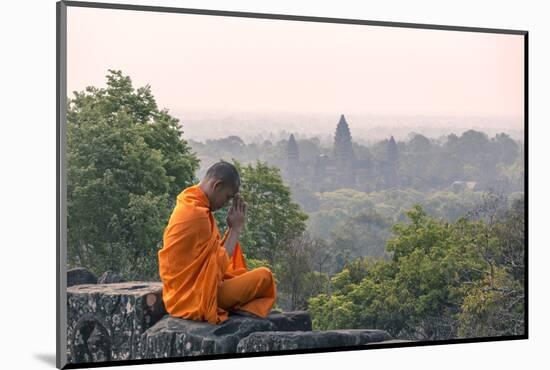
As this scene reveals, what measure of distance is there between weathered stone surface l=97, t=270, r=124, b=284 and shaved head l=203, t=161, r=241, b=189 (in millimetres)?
1015

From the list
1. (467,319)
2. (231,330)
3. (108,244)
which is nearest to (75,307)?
(108,244)

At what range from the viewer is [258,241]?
11359 mm

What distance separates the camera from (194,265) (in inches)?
425

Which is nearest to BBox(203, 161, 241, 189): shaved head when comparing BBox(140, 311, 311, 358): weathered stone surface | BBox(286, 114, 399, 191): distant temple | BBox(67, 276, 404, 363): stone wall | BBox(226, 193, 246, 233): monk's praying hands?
BBox(226, 193, 246, 233): monk's praying hands

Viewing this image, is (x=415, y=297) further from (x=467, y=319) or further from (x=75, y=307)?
(x=75, y=307)

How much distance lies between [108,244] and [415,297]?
2.72 metres

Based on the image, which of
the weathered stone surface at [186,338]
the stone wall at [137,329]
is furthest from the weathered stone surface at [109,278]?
the weathered stone surface at [186,338]

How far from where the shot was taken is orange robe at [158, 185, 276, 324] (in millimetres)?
10820

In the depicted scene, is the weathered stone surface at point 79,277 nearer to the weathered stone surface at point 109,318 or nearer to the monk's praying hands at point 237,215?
the weathered stone surface at point 109,318

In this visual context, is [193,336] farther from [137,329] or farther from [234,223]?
[234,223]

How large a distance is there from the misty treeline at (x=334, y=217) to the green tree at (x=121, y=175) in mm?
10

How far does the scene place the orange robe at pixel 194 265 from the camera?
35.5 ft

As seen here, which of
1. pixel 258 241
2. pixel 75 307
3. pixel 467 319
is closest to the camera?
pixel 75 307

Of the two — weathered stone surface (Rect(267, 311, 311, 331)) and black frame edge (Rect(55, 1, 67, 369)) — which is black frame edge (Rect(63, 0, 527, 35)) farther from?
weathered stone surface (Rect(267, 311, 311, 331))
